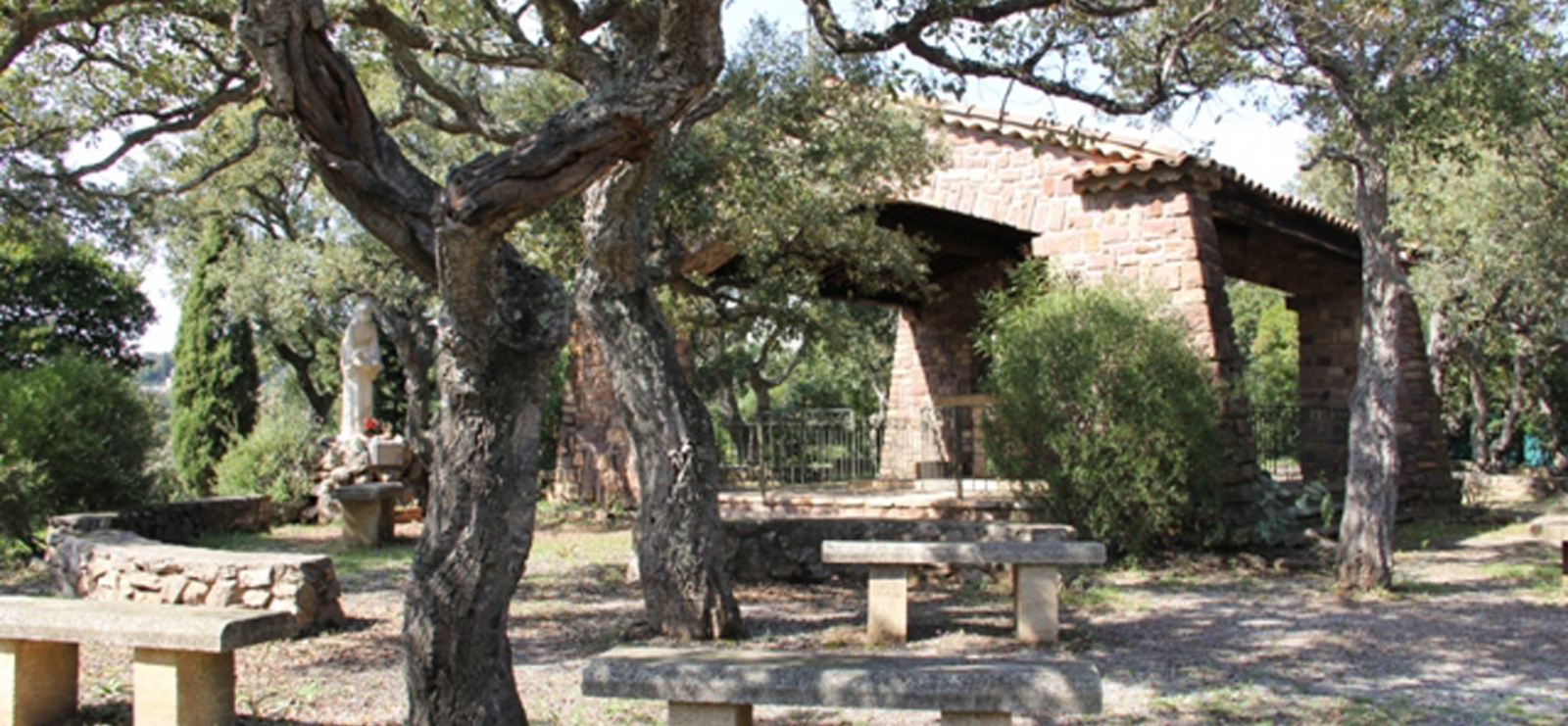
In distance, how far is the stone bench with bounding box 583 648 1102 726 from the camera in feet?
10.8

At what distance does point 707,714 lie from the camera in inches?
140

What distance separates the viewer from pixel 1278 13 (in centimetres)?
Result: 877

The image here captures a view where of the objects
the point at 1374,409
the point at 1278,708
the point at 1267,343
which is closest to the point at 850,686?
the point at 1278,708

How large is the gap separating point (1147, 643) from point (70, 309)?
68.0ft

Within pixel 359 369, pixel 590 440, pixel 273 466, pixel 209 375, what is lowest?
pixel 273 466

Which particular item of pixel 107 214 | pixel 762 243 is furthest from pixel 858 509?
pixel 107 214

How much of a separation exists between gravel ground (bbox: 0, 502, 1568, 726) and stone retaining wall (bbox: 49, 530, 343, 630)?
0.82 feet

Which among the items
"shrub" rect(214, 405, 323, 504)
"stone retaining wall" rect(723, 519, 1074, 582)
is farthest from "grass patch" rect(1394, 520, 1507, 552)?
"shrub" rect(214, 405, 323, 504)

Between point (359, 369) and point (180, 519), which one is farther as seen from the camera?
point (359, 369)

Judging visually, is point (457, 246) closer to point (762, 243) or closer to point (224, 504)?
point (762, 243)

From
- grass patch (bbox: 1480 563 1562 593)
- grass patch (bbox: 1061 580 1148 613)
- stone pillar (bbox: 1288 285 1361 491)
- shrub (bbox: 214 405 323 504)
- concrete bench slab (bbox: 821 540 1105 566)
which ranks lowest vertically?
grass patch (bbox: 1480 563 1562 593)

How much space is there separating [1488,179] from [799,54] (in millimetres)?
11840

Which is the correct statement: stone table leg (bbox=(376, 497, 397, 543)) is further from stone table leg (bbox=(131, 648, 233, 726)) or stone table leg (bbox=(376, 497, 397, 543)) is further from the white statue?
stone table leg (bbox=(131, 648, 233, 726))

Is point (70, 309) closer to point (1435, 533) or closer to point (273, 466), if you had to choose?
point (273, 466)
